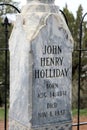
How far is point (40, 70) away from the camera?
3.61 meters

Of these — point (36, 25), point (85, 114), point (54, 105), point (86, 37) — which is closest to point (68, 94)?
point (54, 105)

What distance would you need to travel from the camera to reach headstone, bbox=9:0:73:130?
3.55m

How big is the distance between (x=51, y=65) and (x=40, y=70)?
0.51 ft

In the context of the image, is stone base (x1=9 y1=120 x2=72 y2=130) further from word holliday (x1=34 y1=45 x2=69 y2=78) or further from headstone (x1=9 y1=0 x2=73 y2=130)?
word holliday (x1=34 y1=45 x2=69 y2=78)

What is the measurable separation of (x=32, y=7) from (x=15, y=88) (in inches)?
34.1

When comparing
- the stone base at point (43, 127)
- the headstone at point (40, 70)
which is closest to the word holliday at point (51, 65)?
the headstone at point (40, 70)

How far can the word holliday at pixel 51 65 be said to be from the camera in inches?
142

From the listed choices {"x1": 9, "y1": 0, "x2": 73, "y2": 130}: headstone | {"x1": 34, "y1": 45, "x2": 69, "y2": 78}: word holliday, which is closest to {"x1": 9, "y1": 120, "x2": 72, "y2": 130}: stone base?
{"x1": 9, "y1": 0, "x2": 73, "y2": 130}: headstone

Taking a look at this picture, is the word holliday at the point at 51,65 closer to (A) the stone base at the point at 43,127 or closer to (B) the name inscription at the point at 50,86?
(B) the name inscription at the point at 50,86

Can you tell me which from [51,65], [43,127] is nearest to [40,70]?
[51,65]

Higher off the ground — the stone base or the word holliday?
the word holliday

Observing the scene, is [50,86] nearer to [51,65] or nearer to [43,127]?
[51,65]

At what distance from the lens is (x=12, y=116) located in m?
3.82

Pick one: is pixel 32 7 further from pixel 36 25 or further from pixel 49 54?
pixel 49 54
